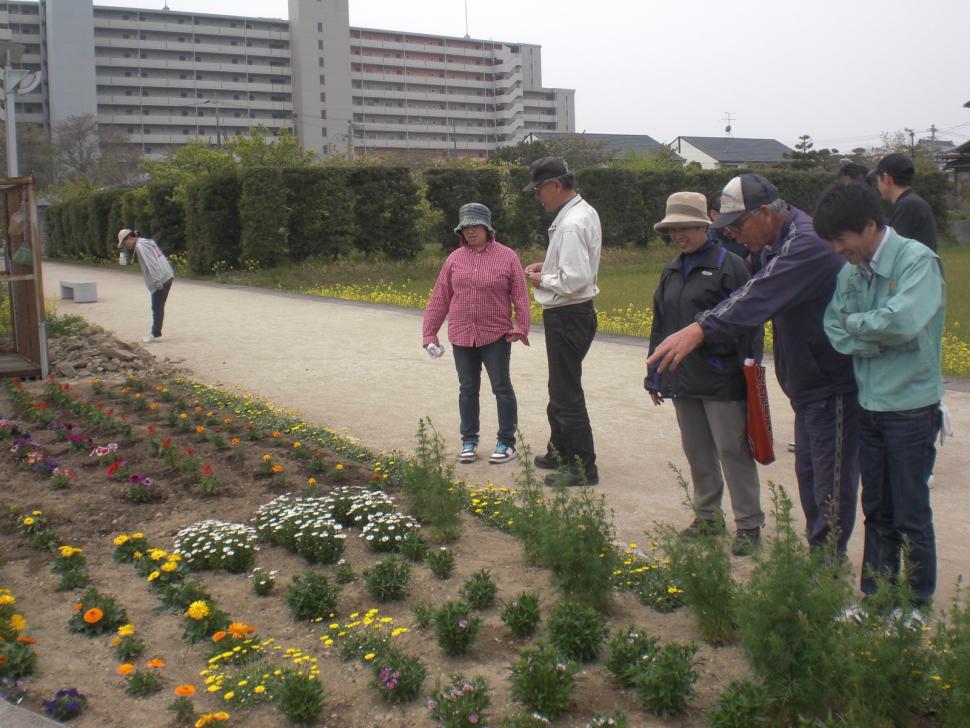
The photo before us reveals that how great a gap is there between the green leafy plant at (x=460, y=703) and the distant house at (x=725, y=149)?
90.1m

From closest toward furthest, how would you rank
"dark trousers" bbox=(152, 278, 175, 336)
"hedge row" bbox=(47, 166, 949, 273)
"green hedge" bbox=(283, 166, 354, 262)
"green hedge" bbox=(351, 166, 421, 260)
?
"dark trousers" bbox=(152, 278, 175, 336)
"hedge row" bbox=(47, 166, 949, 273)
"green hedge" bbox=(283, 166, 354, 262)
"green hedge" bbox=(351, 166, 421, 260)

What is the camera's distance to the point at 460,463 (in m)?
6.96

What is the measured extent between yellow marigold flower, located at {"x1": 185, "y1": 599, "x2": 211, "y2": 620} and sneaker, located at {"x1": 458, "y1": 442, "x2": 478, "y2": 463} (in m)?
3.07

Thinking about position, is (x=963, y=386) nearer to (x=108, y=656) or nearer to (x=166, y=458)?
(x=166, y=458)

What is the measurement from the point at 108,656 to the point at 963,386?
7.87 metres

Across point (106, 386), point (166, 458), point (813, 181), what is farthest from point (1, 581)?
point (813, 181)

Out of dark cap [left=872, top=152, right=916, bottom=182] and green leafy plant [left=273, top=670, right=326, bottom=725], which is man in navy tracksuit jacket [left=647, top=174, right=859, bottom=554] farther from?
green leafy plant [left=273, top=670, right=326, bottom=725]

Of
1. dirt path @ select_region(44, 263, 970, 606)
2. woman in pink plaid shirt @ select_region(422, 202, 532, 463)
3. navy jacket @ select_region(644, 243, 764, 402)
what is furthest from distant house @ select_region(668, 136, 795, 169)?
navy jacket @ select_region(644, 243, 764, 402)

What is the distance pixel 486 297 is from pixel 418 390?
2986 millimetres

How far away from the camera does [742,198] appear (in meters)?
4.24

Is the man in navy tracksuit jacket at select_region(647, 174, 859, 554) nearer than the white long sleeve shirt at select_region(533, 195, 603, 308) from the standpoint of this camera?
Yes

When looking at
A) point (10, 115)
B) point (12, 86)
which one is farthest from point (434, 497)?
point (12, 86)

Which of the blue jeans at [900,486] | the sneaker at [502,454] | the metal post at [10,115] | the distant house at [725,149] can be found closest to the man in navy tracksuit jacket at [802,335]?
the blue jeans at [900,486]

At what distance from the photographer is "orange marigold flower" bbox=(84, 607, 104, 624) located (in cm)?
404
